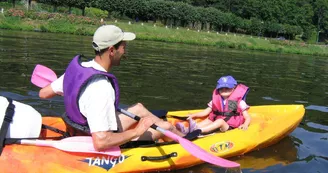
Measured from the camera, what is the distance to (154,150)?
14.9 feet

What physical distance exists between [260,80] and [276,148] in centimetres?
796

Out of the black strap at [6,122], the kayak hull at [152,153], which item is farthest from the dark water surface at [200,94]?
the black strap at [6,122]

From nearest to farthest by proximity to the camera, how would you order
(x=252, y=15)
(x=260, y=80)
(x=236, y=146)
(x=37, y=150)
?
(x=37, y=150) → (x=236, y=146) → (x=260, y=80) → (x=252, y=15)

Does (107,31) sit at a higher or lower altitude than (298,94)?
higher

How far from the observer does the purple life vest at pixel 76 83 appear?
12.1 ft

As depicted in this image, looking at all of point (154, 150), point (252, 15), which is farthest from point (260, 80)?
point (252, 15)

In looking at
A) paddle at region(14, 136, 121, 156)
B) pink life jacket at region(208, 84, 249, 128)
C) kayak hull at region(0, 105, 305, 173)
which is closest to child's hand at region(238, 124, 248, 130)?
kayak hull at region(0, 105, 305, 173)

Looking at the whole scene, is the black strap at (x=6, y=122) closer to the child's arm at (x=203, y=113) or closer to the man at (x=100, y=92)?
the man at (x=100, y=92)

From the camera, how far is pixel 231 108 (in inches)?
240

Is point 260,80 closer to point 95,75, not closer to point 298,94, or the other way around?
point 298,94

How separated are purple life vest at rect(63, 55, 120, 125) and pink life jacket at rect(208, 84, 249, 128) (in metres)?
2.69

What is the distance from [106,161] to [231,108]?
2621 millimetres

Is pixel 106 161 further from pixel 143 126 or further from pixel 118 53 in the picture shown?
pixel 118 53

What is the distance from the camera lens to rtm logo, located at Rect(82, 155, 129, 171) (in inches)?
161
